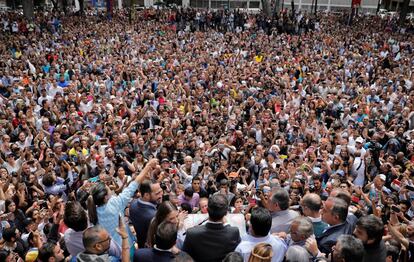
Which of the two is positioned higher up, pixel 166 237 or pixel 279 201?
pixel 166 237

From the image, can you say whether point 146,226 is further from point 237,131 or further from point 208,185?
point 237,131

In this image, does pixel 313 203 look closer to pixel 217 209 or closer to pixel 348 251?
pixel 348 251

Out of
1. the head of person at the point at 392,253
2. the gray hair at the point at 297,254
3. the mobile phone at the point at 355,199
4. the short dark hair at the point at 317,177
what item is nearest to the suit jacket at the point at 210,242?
the gray hair at the point at 297,254

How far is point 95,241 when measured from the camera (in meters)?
2.46

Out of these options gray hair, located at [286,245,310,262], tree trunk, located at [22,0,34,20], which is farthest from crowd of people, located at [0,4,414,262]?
tree trunk, located at [22,0,34,20]

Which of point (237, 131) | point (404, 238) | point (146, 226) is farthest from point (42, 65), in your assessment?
point (404, 238)

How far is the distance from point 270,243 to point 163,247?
0.77 m

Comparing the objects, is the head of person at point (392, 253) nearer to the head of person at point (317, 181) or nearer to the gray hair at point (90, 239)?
the head of person at point (317, 181)

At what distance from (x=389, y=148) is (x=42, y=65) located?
1092cm

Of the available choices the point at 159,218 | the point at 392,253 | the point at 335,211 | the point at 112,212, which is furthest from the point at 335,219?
the point at 112,212

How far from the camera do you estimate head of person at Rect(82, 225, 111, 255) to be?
246 cm

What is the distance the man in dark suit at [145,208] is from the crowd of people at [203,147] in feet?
0.04

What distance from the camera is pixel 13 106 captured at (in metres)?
9.21

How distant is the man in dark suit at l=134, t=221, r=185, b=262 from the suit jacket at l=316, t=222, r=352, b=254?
120 centimetres
